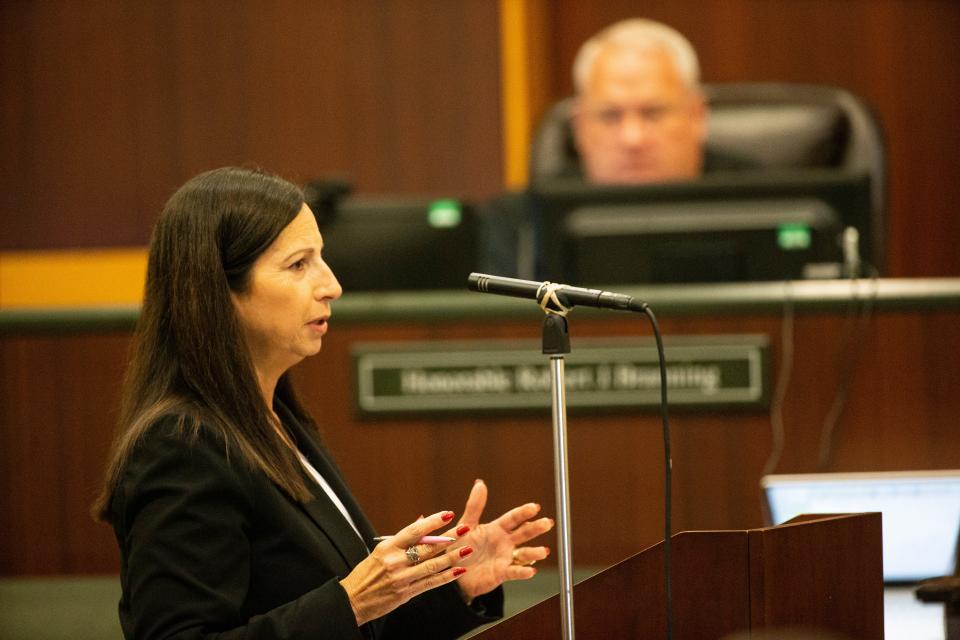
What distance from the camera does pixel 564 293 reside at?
5.78 feet

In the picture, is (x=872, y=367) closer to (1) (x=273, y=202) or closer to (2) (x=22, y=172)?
(1) (x=273, y=202)

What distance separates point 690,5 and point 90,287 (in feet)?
9.65

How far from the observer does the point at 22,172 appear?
5832 millimetres

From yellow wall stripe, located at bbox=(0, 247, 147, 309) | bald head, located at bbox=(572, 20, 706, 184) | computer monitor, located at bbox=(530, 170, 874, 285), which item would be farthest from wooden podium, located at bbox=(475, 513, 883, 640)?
yellow wall stripe, located at bbox=(0, 247, 147, 309)

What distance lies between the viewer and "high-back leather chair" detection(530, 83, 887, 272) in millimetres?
4258

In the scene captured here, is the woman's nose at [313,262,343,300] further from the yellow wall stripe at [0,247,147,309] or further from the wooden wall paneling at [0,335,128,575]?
the yellow wall stripe at [0,247,147,309]

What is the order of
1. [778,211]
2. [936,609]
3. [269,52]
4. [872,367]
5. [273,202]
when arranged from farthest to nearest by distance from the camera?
[269,52], [778,211], [872,367], [936,609], [273,202]

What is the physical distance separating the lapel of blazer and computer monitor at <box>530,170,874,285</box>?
1386 millimetres

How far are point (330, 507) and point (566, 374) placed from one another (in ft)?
4.11

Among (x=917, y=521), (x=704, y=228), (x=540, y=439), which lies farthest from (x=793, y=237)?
(x=917, y=521)

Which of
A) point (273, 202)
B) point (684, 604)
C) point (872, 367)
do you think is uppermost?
point (273, 202)

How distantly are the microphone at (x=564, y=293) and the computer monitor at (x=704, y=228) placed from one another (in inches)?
60.8

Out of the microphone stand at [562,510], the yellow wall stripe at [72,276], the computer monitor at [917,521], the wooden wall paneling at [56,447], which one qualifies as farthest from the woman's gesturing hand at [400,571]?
the yellow wall stripe at [72,276]

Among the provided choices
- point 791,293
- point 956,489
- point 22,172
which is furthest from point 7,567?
point 22,172
